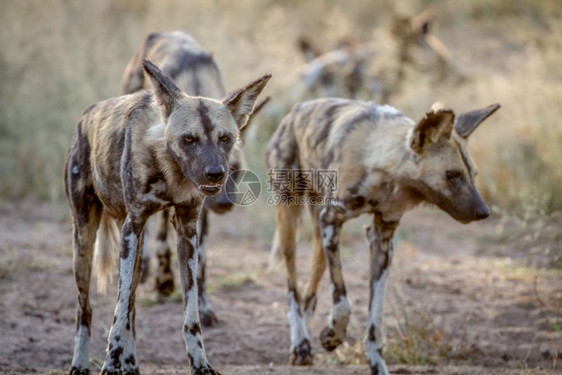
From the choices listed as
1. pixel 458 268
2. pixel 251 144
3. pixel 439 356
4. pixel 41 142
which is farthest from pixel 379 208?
pixel 41 142

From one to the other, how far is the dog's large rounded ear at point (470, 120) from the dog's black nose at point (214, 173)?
5.00ft

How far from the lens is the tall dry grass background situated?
773cm

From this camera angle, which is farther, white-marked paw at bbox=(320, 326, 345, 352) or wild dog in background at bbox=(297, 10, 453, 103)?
wild dog in background at bbox=(297, 10, 453, 103)

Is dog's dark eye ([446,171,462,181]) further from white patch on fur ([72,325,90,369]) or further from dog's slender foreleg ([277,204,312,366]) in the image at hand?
white patch on fur ([72,325,90,369])

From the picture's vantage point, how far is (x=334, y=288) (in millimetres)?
4227

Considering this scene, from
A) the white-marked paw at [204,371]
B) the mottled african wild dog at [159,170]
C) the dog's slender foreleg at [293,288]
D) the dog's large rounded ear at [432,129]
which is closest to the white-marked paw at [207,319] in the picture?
the dog's slender foreleg at [293,288]

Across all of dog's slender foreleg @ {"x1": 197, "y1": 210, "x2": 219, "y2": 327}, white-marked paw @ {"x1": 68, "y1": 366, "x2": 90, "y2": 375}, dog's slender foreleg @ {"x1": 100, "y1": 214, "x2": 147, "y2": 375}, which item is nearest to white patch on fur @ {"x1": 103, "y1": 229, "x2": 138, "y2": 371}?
dog's slender foreleg @ {"x1": 100, "y1": 214, "x2": 147, "y2": 375}

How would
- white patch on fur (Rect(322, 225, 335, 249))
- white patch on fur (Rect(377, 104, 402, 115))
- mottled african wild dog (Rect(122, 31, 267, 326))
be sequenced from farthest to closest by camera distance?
mottled african wild dog (Rect(122, 31, 267, 326)) < white patch on fur (Rect(377, 104, 402, 115)) < white patch on fur (Rect(322, 225, 335, 249))

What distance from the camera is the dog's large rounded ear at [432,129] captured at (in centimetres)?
373

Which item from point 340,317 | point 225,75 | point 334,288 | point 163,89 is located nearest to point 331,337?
point 340,317

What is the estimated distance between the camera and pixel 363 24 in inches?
623

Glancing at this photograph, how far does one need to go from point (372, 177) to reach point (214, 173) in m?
1.28

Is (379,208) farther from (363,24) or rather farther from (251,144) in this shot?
(363,24)

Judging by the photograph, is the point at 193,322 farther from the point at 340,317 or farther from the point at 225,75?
the point at 225,75
